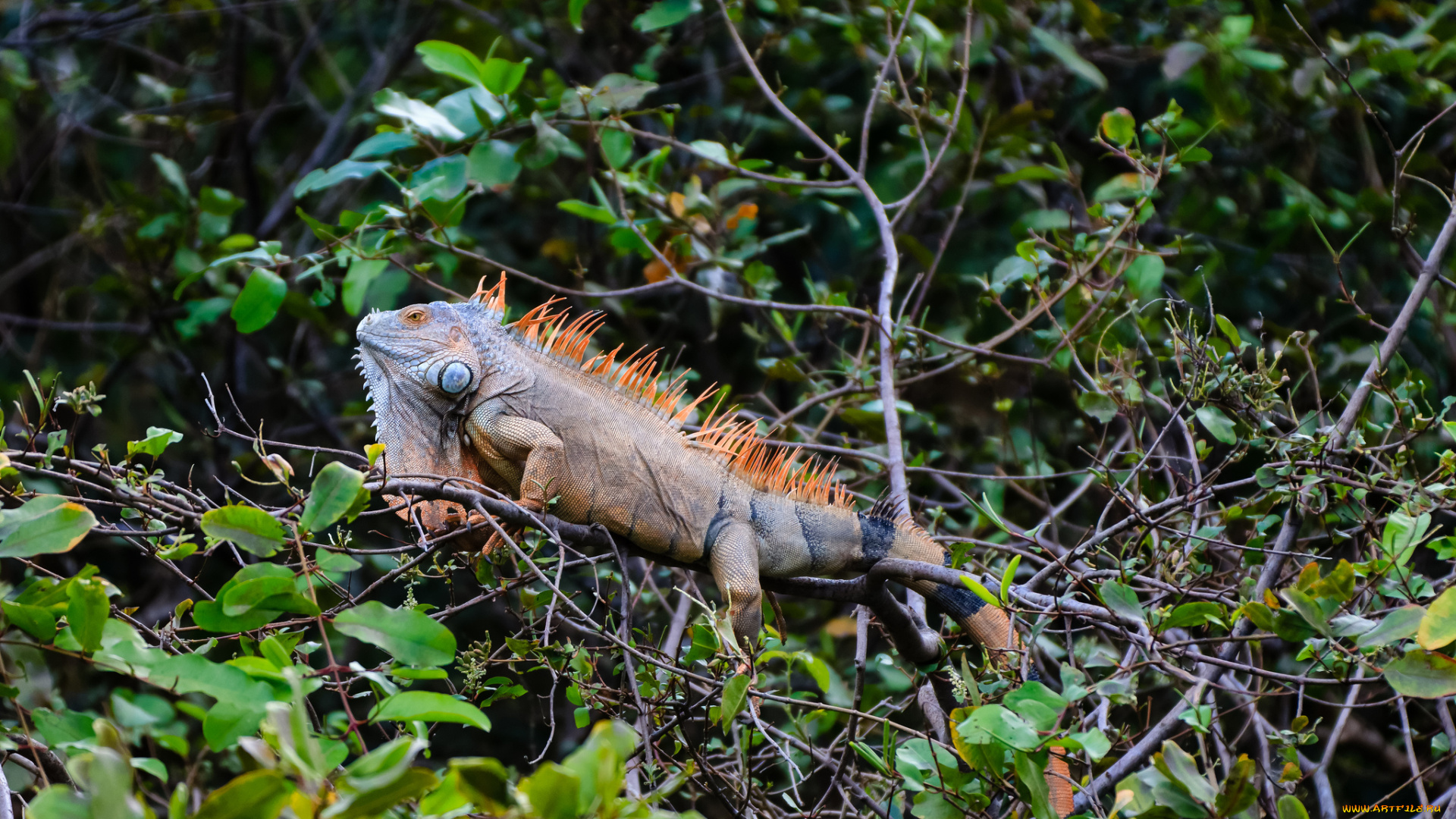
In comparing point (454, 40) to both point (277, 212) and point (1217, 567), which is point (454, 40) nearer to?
point (277, 212)

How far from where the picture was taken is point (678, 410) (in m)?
3.84

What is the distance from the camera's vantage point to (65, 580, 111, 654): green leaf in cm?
180

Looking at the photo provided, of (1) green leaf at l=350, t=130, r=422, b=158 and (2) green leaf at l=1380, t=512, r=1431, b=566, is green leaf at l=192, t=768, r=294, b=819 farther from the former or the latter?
(1) green leaf at l=350, t=130, r=422, b=158

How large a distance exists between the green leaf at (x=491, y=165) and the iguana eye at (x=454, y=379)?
0.85 meters

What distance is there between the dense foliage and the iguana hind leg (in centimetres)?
18

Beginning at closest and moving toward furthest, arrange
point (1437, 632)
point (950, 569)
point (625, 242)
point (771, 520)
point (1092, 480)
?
point (1437, 632), point (950, 569), point (771, 520), point (1092, 480), point (625, 242)

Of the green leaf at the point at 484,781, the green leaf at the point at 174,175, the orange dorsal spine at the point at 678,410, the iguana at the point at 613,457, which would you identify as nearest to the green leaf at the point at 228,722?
the green leaf at the point at 484,781

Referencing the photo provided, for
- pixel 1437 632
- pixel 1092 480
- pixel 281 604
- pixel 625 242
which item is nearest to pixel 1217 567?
pixel 1092 480

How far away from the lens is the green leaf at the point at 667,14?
14.7ft

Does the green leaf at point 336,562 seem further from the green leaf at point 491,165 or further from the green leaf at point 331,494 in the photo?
the green leaf at point 491,165

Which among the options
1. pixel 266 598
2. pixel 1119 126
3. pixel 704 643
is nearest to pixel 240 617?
pixel 266 598

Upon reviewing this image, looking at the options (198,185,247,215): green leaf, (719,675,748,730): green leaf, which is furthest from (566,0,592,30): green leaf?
(719,675,748,730): green leaf

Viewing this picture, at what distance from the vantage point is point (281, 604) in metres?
1.96

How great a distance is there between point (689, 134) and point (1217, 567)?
4162mm
